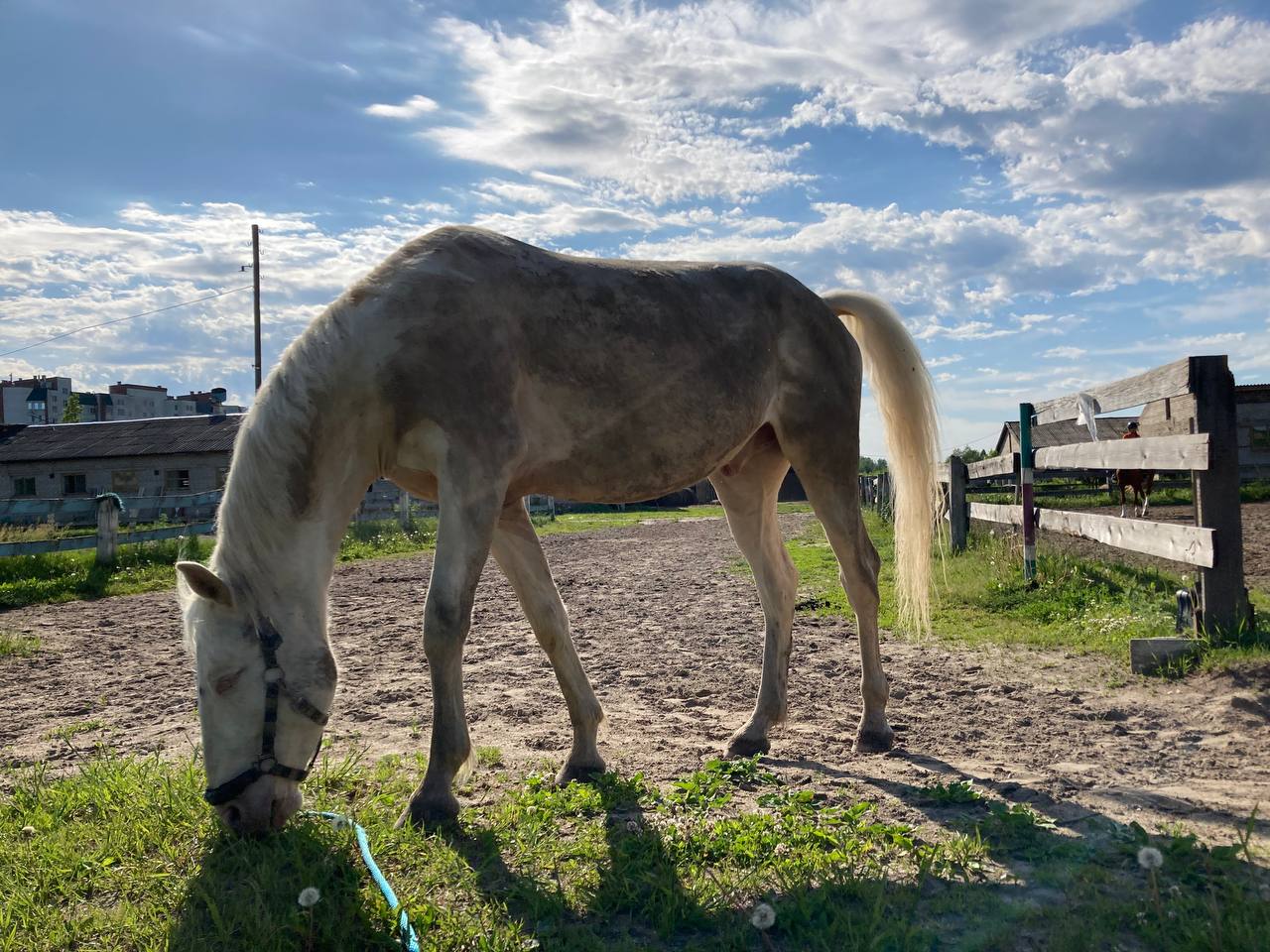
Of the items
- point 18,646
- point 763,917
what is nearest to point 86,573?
point 18,646

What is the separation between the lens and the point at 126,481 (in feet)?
113

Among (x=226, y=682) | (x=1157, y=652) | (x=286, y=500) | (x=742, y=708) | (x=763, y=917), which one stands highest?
(x=286, y=500)

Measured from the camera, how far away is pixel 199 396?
221ft

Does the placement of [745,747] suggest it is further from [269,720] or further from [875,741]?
[269,720]

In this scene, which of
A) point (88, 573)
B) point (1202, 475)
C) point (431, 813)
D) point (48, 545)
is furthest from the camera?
point (48, 545)

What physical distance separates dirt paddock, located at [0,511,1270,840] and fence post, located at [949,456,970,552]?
4.29m

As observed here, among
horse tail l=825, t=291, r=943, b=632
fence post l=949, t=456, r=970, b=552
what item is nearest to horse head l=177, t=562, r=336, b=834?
horse tail l=825, t=291, r=943, b=632

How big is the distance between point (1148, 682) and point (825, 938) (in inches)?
128

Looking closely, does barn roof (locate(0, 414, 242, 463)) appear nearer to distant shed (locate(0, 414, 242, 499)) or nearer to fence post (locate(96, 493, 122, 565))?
distant shed (locate(0, 414, 242, 499))

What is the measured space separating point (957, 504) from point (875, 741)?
763cm

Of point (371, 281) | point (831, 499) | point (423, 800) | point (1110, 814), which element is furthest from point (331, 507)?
point (1110, 814)

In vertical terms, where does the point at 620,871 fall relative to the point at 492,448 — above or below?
below

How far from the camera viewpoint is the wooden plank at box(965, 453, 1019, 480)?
9.12m

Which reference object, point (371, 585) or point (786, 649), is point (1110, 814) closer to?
point (786, 649)
